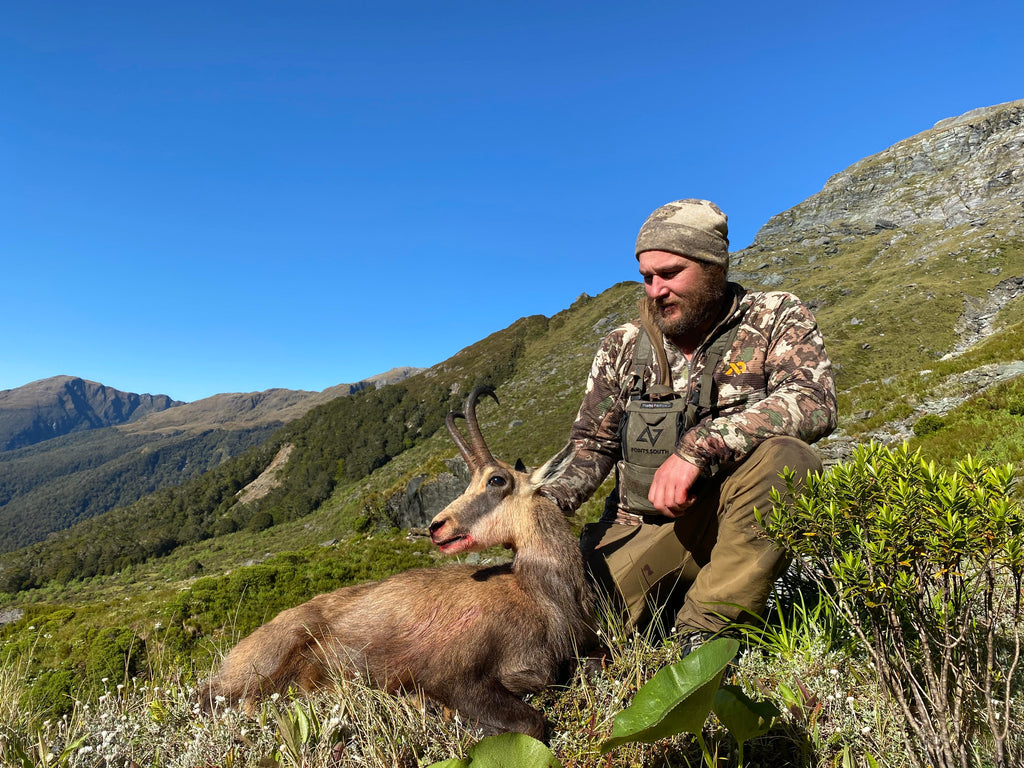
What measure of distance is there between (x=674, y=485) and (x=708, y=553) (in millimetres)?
1291

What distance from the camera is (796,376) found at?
14.1 ft

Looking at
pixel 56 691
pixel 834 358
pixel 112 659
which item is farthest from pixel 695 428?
pixel 834 358

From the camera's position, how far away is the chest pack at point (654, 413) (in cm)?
462

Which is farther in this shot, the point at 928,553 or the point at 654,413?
the point at 654,413

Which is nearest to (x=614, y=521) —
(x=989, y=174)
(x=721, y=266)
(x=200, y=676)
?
(x=721, y=266)

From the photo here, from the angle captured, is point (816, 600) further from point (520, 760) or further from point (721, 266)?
point (520, 760)

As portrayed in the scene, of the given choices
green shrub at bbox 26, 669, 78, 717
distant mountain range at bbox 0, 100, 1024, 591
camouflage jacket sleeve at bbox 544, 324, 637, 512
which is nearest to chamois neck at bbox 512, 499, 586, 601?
camouflage jacket sleeve at bbox 544, 324, 637, 512

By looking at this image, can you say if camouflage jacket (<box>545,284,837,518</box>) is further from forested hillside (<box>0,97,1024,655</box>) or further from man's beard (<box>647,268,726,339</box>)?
forested hillside (<box>0,97,1024,655</box>)

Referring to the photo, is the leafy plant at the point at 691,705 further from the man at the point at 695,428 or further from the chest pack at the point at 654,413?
the chest pack at the point at 654,413

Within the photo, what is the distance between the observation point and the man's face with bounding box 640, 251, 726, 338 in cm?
474

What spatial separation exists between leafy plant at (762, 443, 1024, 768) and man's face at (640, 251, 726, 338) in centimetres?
263

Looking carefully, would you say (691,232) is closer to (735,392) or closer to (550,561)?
(735,392)

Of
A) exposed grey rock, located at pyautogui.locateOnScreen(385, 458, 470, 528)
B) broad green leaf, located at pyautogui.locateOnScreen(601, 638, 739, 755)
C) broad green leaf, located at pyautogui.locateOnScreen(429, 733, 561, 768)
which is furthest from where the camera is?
exposed grey rock, located at pyautogui.locateOnScreen(385, 458, 470, 528)

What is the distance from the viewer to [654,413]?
4676 millimetres
